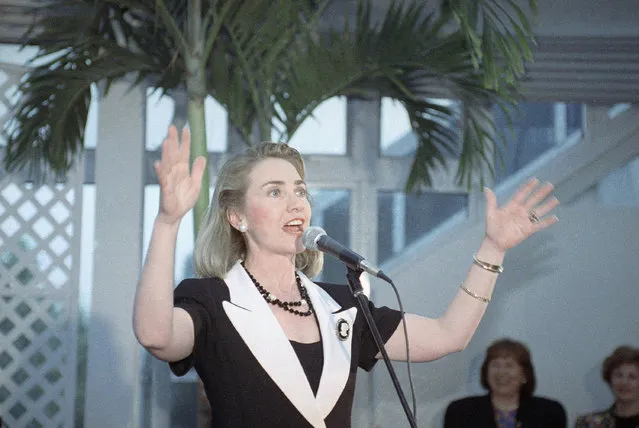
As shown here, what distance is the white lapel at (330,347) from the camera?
179cm

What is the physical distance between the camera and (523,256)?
5.58 meters

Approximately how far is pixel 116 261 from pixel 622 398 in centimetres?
274

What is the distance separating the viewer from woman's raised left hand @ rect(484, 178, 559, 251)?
1922 millimetres

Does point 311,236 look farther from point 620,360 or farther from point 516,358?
point 620,360

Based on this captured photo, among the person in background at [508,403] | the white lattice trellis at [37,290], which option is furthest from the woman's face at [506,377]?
the white lattice trellis at [37,290]

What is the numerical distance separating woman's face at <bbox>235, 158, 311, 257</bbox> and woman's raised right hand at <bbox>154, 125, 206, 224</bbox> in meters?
0.34

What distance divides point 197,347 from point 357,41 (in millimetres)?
2466

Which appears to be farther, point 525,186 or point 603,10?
point 603,10

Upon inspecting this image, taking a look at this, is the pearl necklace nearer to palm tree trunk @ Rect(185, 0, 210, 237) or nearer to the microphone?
the microphone

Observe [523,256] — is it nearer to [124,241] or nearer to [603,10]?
[603,10]

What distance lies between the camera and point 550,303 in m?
5.59

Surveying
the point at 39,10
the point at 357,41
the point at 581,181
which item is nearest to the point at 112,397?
the point at 39,10

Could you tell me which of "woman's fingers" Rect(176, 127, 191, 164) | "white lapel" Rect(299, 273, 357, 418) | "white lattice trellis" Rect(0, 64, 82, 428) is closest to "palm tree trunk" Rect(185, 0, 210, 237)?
"white lattice trellis" Rect(0, 64, 82, 428)

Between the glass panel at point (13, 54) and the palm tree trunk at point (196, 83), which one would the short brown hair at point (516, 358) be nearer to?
the palm tree trunk at point (196, 83)
